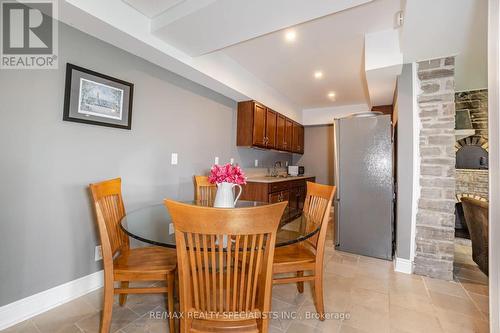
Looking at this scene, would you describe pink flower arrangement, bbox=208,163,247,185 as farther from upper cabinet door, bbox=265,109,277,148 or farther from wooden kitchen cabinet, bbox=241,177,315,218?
upper cabinet door, bbox=265,109,277,148

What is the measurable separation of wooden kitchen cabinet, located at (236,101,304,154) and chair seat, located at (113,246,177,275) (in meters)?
2.32

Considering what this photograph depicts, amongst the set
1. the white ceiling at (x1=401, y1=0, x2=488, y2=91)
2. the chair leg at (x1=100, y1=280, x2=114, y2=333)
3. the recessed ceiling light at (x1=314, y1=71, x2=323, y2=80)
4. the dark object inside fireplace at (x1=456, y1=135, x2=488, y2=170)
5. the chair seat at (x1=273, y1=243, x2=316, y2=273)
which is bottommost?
the chair leg at (x1=100, y1=280, x2=114, y2=333)

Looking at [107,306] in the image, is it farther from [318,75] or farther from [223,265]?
[318,75]

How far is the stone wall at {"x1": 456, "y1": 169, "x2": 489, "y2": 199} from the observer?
3715mm

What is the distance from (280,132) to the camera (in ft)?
14.8

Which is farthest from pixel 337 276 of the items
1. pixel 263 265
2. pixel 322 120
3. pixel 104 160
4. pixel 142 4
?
pixel 322 120

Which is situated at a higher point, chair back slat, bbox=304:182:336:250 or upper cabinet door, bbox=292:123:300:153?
upper cabinet door, bbox=292:123:300:153

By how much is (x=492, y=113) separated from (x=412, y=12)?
0.97m

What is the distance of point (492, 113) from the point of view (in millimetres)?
1236

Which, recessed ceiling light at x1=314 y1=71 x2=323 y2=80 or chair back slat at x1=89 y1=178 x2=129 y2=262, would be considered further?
recessed ceiling light at x1=314 y1=71 x2=323 y2=80
